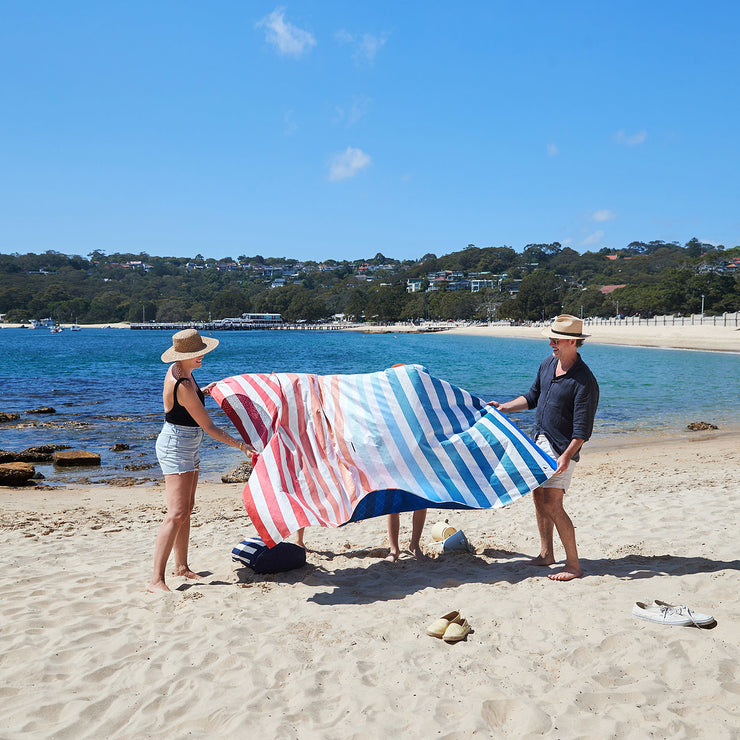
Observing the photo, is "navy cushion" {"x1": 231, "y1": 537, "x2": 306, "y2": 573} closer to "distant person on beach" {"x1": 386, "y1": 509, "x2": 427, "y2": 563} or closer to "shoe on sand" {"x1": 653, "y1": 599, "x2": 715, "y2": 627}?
"distant person on beach" {"x1": 386, "y1": 509, "x2": 427, "y2": 563}

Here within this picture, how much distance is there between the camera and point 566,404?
495cm

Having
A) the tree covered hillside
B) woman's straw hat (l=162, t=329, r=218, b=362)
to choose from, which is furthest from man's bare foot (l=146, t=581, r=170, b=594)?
the tree covered hillside

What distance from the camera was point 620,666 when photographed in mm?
3727

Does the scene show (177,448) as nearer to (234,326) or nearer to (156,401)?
(156,401)

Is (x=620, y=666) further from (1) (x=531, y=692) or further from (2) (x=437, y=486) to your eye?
(2) (x=437, y=486)

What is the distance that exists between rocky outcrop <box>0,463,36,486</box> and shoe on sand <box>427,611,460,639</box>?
28.0 ft

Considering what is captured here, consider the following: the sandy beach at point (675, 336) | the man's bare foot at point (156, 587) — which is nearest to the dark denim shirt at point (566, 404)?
the man's bare foot at point (156, 587)

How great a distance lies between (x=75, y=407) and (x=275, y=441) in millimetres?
18019

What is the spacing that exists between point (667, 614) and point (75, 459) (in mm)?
10834

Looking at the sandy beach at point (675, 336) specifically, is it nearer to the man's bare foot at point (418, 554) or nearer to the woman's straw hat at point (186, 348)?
the man's bare foot at point (418, 554)

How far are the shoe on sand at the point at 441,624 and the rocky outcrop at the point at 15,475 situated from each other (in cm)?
852

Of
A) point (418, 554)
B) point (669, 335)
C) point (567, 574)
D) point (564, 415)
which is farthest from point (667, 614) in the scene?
point (669, 335)

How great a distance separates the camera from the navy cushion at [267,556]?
215 inches

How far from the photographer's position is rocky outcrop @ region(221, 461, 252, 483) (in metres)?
11.0
